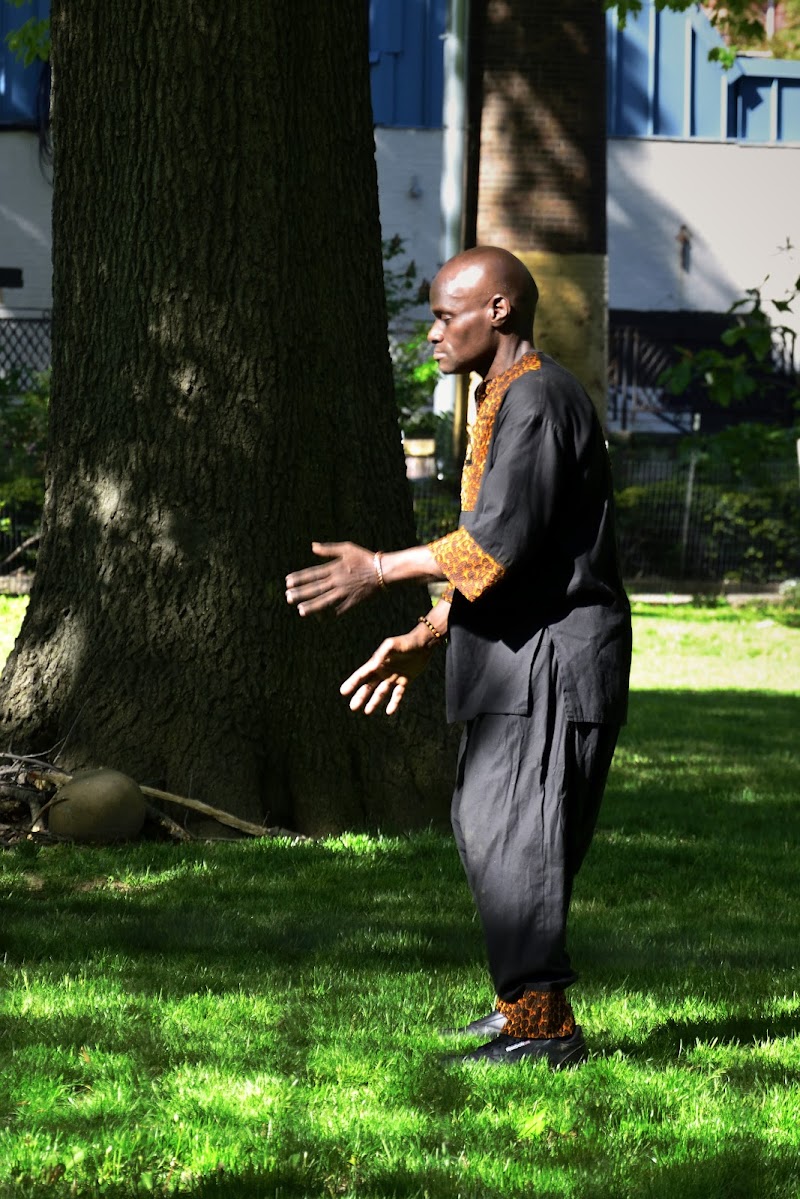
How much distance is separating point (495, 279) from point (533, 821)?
1.32 m

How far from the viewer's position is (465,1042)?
4.82m

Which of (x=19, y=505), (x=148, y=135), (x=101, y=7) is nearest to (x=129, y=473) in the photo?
(x=148, y=135)

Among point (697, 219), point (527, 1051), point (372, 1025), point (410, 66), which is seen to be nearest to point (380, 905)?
point (372, 1025)

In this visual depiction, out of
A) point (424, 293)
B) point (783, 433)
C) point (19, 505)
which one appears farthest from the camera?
point (424, 293)

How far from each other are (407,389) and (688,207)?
1211 centimetres

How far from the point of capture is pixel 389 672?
180 inches

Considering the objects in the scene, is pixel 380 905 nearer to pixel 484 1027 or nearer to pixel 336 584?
pixel 484 1027

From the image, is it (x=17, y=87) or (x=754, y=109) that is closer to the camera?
(x=17, y=87)

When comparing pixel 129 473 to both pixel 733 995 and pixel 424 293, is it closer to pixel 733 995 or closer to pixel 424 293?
pixel 733 995

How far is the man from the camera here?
4.32 m

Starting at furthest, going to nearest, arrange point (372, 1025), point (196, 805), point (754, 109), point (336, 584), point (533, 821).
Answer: point (754, 109) < point (196, 805) < point (372, 1025) < point (533, 821) < point (336, 584)

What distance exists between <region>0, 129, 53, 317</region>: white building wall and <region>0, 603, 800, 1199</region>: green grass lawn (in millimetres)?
21167

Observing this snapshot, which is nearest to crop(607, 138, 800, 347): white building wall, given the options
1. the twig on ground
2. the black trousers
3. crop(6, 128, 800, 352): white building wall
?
crop(6, 128, 800, 352): white building wall

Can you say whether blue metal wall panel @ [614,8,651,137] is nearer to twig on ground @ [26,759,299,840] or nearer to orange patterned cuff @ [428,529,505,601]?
twig on ground @ [26,759,299,840]
